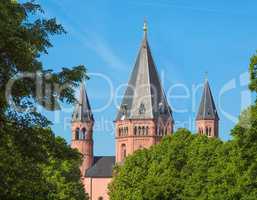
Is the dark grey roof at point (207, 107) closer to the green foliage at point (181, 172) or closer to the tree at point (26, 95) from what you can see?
the green foliage at point (181, 172)

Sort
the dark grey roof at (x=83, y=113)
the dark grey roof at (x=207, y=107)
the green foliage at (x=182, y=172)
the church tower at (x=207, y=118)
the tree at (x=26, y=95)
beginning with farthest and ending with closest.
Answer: the dark grey roof at (x=83, y=113), the church tower at (x=207, y=118), the dark grey roof at (x=207, y=107), the green foliage at (x=182, y=172), the tree at (x=26, y=95)

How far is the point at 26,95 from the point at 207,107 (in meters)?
143

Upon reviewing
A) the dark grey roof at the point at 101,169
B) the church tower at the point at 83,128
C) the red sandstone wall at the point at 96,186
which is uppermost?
the church tower at the point at 83,128

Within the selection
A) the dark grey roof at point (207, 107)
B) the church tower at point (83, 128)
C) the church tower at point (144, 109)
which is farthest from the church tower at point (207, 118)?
the church tower at point (83, 128)

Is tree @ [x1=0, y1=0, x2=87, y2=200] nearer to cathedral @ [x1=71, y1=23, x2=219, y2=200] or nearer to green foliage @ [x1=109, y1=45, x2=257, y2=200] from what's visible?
green foliage @ [x1=109, y1=45, x2=257, y2=200]

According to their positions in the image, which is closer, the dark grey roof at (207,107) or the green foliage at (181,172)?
the green foliage at (181,172)

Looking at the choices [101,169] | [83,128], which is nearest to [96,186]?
[101,169]

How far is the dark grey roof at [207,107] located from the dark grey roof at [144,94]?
12050 mm

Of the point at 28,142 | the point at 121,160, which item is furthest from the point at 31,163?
the point at 121,160

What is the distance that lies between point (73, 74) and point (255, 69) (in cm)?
1820

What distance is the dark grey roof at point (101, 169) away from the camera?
6781 inches

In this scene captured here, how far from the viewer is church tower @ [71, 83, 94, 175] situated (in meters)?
169

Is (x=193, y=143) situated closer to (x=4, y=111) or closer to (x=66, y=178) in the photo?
(x=66, y=178)

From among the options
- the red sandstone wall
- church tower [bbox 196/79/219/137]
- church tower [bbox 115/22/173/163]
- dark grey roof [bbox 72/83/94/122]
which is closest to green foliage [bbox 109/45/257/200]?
church tower [bbox 115/22/173/163]
